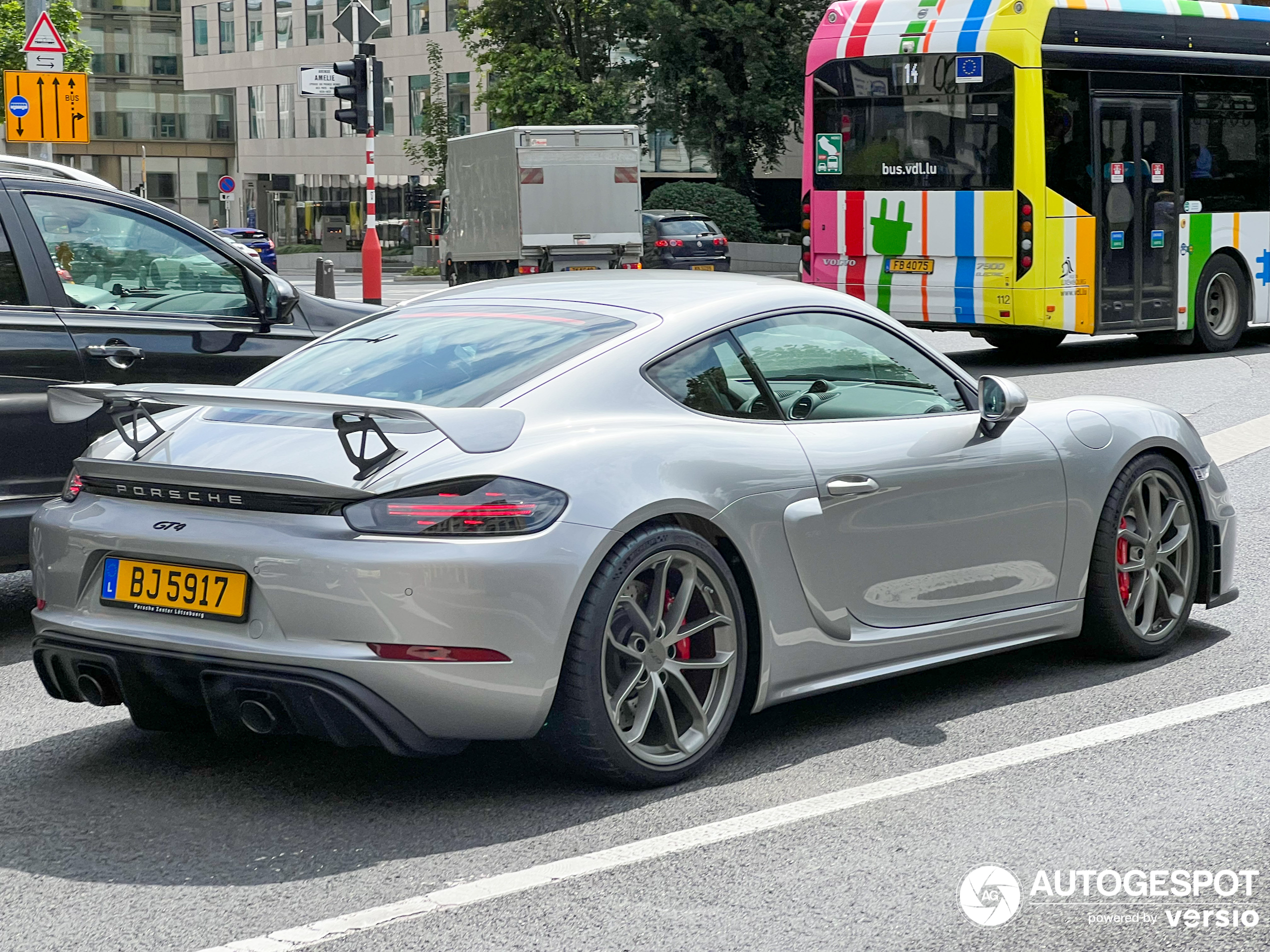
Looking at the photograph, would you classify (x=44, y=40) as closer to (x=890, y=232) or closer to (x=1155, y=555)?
(x=890, y=232)

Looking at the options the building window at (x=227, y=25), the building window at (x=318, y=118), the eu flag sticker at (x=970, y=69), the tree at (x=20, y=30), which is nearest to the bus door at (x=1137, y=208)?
the eu flag sticker at (x=970, y=69)

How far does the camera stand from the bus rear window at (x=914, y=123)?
1528 centimetres

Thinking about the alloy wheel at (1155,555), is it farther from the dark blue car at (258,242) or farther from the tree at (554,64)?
the dark blue car at (258,242)

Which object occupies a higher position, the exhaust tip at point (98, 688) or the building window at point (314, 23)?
the building window at point (314, 23)

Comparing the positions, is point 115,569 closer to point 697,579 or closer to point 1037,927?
point 697,579

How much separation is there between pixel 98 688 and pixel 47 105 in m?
13.8

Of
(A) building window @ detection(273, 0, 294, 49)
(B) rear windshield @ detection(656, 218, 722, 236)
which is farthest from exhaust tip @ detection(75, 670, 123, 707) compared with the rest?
(A) building window @ detection(273, 0, 294, 49)

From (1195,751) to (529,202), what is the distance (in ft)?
90.8

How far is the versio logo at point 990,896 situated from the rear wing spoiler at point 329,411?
145 centimetres

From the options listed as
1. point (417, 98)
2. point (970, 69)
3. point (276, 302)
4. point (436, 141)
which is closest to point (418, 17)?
point (417, 98)

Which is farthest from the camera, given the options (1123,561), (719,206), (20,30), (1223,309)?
(20,30)

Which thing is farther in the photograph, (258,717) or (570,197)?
(570,197)

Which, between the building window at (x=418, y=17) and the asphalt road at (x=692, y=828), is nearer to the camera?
the asphalt road at (x=692, y=828)

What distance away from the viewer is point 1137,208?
15836 millimetres
